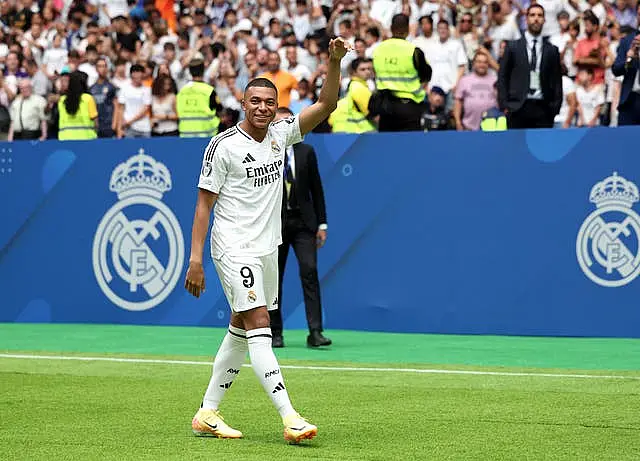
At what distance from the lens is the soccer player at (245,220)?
8352 millimetres

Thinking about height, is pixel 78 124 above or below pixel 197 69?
below

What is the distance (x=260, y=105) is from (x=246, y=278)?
112cm

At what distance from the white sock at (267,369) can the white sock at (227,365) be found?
29cm

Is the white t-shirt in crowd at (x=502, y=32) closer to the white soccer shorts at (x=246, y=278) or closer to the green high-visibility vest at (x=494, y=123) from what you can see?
the green high-visibility vest at (x=494, y=123)

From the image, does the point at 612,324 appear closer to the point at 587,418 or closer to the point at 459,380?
the point at 459,380

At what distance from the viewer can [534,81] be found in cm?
1590

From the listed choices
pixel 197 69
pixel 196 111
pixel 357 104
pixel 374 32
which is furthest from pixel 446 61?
pixel 196 111

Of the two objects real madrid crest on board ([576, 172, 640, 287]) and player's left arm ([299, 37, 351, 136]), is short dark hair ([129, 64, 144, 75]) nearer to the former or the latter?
real madrid crest on board ([576, 172, 640, 287])

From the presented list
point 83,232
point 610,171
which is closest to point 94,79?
point 83,232

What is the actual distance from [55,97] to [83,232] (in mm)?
5026

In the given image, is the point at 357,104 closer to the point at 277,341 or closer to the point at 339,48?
the point at 277,341

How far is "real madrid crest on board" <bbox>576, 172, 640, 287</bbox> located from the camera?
565 inches

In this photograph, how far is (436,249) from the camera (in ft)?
50.4

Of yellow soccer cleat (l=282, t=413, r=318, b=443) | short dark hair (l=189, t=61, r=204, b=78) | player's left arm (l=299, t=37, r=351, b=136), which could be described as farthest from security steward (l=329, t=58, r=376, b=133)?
yellow soccer cleat (l=282, t=413, r=318, b=443)
